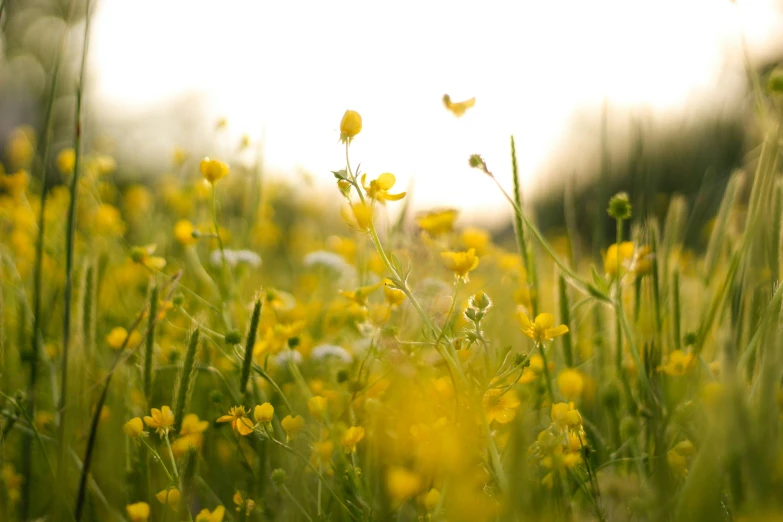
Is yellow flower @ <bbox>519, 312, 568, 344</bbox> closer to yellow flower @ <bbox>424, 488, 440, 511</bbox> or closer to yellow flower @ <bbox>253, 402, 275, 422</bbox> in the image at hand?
yellow flower @ <bbox>424, 488, 440, 511</bbox>

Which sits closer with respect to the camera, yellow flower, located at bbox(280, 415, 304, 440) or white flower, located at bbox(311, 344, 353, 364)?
yellow flower, located at bbox(280, 415, 304, 440)

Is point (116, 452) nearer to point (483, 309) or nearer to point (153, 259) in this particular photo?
point (153, 259)

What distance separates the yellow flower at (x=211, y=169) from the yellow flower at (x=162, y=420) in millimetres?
448

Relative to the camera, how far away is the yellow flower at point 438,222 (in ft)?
4.04

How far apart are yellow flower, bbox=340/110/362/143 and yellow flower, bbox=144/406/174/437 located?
0.46m

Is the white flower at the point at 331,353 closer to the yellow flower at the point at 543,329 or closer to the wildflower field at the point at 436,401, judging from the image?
the wildflower field at the point at 436,401

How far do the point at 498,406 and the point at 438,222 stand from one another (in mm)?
446

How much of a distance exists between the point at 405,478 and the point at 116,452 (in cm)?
50

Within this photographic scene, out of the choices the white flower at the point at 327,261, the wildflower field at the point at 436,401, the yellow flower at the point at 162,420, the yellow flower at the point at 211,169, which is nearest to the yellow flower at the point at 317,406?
the wildflower field at the point at 436,401

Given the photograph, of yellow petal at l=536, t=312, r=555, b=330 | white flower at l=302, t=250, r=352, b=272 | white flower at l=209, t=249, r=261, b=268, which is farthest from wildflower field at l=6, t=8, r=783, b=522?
white flower at l=302, t=250, r=352, b=272

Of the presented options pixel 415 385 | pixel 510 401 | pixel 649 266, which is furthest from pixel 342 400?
pixel 649 266

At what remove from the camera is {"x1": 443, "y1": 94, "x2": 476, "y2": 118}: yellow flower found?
1.09 metres

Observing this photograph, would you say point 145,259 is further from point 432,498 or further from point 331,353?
point 432,498

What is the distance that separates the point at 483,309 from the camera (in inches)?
33.3
